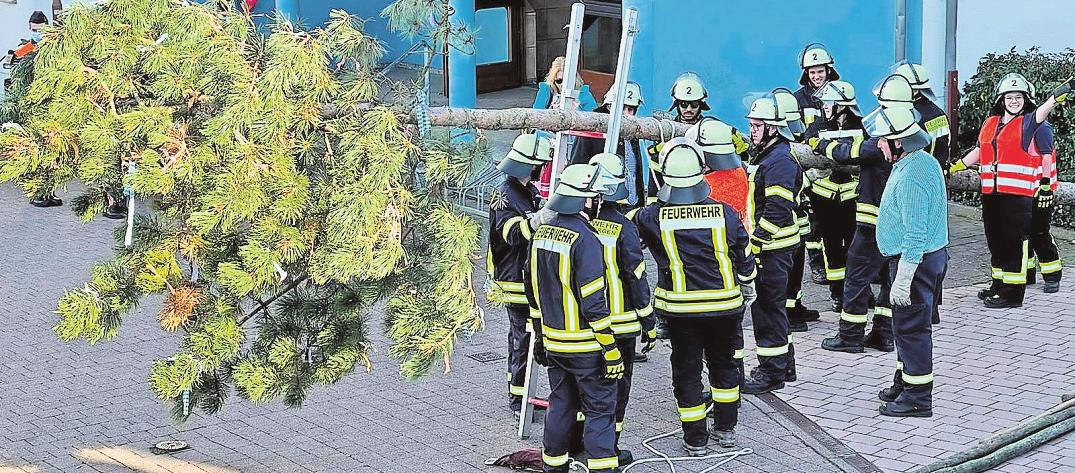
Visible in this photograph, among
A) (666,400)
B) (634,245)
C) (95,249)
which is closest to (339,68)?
(634,245)

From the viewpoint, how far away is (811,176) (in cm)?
969

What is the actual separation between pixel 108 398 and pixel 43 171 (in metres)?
3.17

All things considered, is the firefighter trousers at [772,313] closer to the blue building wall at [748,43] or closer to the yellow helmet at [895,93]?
the yellow helmet at [895,93]

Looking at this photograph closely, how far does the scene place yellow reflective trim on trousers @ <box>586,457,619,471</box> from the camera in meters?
6.79

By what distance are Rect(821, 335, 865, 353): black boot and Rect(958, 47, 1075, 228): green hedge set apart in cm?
377

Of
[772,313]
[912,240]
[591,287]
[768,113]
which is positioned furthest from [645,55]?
[591,287]

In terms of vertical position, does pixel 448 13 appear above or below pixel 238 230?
above

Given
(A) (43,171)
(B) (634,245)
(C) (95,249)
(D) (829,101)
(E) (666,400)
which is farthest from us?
(C) (95,249)

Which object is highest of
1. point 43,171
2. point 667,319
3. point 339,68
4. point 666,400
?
point 339,68

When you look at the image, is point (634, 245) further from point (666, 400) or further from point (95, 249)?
point (95, 249)

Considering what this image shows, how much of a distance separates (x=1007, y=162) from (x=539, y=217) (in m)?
4.43

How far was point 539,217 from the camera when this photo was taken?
679cm

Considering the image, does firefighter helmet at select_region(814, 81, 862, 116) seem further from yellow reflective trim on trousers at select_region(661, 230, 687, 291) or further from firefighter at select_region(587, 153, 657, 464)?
firefighter at select_region(587, 153, 657, 464)

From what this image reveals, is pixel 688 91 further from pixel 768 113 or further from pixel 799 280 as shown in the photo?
pixel 799 280
